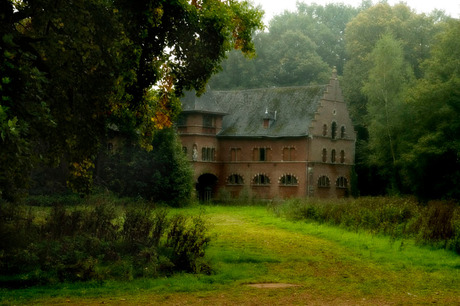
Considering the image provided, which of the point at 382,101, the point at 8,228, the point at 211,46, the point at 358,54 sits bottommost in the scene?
the point at 8,228

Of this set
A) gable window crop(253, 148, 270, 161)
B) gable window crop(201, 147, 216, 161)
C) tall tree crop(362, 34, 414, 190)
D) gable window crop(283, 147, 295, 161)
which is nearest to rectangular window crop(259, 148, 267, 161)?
gable window crop(253, 148, 270, 161)

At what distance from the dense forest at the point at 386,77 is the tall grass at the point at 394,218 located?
13.8m

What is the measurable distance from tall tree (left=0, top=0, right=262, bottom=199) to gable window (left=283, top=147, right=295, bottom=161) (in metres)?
31.0

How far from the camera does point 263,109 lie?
54.6 metres

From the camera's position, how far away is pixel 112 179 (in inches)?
1703

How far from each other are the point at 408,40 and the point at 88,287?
55.0 meters

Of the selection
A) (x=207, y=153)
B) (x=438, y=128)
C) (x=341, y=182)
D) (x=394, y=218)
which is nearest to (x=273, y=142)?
(x=207, y=153)

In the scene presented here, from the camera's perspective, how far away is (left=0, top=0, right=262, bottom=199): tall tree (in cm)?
993

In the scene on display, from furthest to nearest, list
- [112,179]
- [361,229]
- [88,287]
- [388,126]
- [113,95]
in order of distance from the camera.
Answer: [388,126] < [112,179] < [361,229] < [113,95] < [88,287]

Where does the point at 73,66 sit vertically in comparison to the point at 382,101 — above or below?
below

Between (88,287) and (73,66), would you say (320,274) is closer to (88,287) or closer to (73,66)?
(88,287)

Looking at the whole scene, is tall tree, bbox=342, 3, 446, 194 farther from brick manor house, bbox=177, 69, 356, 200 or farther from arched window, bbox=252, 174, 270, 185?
arched window, bbox=252, 174, 270, 185

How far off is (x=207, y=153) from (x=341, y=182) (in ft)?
40.6

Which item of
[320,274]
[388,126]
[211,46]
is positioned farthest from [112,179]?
[320,274]
